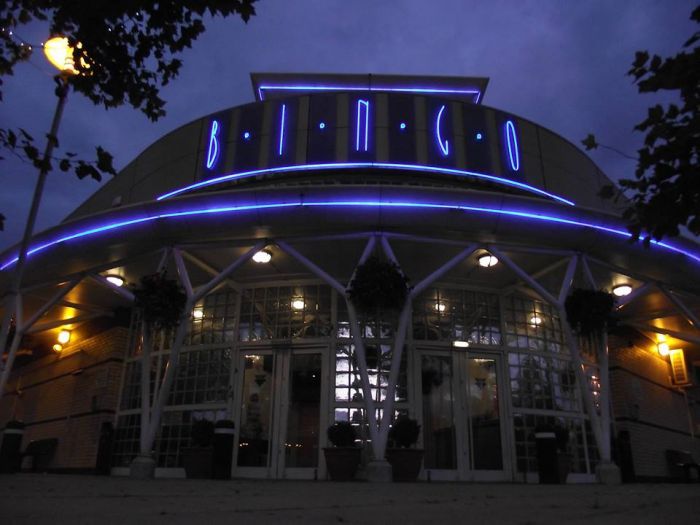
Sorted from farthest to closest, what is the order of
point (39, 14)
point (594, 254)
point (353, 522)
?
1. point (594, 254)
2. point (39, 14)
3. point (353, 522)

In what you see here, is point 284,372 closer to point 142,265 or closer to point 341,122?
point 142,265

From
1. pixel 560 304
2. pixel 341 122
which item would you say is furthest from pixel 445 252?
pixel 341 122

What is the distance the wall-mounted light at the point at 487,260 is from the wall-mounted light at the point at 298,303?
3221 millimetres

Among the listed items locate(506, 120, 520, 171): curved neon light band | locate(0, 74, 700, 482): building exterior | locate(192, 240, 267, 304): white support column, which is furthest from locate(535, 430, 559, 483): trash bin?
locate(192, 240, 267, 304): white support column

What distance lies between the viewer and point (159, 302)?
29.6 ft

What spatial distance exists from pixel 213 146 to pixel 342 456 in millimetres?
6317

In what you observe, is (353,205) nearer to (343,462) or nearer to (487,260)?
(487,260)

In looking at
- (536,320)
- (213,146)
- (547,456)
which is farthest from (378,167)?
(547,456)

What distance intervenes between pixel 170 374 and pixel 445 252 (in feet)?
15.7

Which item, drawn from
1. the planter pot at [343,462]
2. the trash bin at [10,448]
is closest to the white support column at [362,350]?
the planter pot at [343,462]

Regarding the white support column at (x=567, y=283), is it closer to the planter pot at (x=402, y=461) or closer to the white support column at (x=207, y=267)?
the planter pot at (x=402, y=461)

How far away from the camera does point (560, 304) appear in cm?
930

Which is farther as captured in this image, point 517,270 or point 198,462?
point 198,462

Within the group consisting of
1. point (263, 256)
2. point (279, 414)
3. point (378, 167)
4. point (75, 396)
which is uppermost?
point (378, 167)
